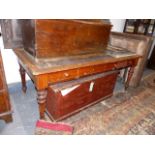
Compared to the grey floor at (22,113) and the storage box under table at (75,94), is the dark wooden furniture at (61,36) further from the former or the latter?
the grey floor at (22,113)

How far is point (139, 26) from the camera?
3029mm

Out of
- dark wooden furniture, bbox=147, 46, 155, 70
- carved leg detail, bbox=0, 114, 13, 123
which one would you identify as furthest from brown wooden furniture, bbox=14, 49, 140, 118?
dark wooden furniture, bbox=147, 46, 155, 70

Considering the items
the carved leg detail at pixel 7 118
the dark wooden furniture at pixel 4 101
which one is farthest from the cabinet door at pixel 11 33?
the carved leg detail at pixel 7 118

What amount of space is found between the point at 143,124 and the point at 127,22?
213cm

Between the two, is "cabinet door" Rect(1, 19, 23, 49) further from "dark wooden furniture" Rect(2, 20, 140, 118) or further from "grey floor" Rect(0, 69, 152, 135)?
"grey floor" Rect(0, 69, 152, 135)

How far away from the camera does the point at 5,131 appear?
4.74 ft

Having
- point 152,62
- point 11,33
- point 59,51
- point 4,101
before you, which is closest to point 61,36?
point 59,51
